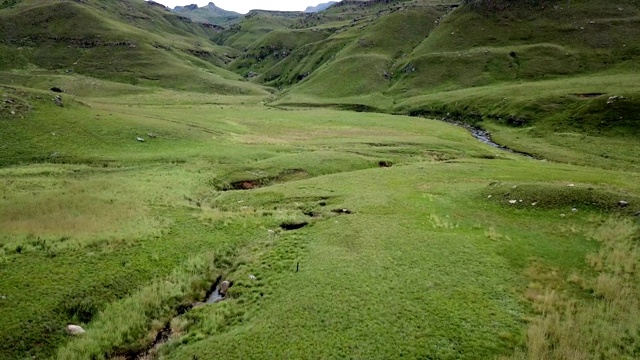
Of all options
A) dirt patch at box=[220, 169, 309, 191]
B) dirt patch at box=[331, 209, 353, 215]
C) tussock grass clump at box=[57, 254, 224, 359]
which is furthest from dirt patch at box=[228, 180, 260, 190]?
tussock grass clump at box=[57, 254, 224, 359]

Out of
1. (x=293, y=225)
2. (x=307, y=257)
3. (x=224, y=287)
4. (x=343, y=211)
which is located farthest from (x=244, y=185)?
(x=224, y=287)

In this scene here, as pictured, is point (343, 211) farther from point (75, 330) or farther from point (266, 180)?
point (75, 330)

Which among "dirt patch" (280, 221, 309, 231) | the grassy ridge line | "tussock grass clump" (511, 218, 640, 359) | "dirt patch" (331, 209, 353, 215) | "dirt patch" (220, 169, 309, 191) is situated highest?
the grassy ridge line

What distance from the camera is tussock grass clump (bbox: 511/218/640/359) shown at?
18422 millimetres

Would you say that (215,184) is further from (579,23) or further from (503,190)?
(579,23)

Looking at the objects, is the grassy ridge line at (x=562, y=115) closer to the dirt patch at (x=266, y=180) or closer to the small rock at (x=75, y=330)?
the dirt patch at (x=266, y=180)

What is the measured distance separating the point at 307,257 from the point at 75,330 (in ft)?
47.8

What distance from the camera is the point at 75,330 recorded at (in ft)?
65.1

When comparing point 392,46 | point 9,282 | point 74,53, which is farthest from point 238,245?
point 74,53

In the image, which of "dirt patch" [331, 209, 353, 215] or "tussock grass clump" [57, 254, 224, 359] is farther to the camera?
"dirt patch" [331, 209, 353, 215]

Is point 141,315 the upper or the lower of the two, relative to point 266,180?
lower

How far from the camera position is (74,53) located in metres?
193

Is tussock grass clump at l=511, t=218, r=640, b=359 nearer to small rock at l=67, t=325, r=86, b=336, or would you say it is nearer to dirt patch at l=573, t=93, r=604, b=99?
small rock at l=67, t=325, r=86, b=336

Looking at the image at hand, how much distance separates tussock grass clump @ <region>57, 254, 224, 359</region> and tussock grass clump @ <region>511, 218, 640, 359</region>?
18532 millimetres
